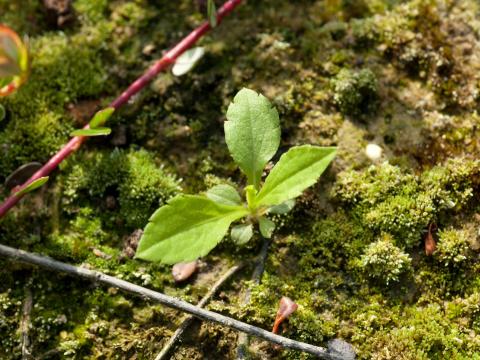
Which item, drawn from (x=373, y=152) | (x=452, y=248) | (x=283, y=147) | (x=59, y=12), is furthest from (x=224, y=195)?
(x=59, y=12)

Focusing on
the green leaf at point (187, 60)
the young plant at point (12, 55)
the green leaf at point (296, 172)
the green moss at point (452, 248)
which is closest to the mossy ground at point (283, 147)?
the green moss at point (452, 248)

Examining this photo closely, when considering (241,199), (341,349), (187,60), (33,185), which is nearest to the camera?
(341,349)

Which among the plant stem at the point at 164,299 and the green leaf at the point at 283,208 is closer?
the plant stem at the point at 164,299

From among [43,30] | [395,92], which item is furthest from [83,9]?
[395,92]

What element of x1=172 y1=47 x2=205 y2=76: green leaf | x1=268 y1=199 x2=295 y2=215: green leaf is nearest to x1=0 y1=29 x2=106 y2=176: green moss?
x1=172 y1=47 x2=205 y2=76: green leaf

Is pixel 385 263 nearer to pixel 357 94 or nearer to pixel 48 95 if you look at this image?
pixel 357 94

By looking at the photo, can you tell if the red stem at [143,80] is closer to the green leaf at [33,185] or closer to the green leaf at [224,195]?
the green leaf at [33,185]

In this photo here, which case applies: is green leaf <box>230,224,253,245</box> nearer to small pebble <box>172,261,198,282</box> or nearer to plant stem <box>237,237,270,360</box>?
plant stem <box>237,237,270,360</box>
